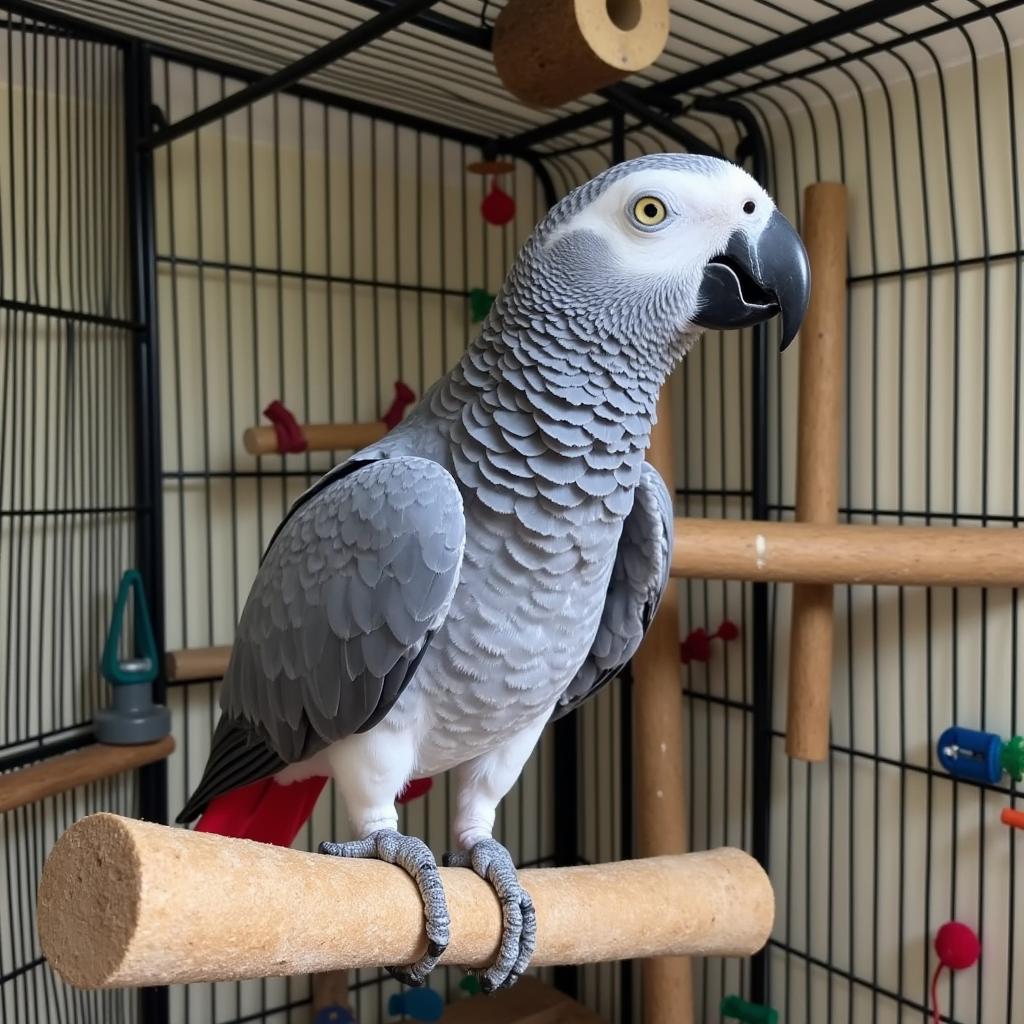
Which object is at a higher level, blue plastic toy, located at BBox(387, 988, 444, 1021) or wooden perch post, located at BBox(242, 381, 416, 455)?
wooden perch post, located at BBox(242, 381, 416, 455)

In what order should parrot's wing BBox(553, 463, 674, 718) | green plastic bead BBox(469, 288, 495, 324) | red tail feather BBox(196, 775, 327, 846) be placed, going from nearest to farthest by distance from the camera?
parrot's wing BBox(553, 463, 674, 718), red tail feather BBox(196, 775, 327, 846), green plastic bead BBox(469, 288, 495, 324)

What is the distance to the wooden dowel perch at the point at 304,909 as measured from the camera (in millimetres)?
505

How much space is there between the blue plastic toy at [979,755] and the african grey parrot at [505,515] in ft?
2.16

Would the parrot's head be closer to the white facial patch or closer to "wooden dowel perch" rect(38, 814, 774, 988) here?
the white facial patch

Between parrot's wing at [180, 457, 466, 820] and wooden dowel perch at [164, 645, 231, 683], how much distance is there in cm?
65

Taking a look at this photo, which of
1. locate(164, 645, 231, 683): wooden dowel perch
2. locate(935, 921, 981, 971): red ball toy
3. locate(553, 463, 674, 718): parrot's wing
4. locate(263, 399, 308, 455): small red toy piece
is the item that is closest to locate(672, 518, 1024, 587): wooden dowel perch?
locate(553, 463, 674, 718): parrot's wing

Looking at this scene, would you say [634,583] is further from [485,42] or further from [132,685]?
[132,685]

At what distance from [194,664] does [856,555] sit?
3.01ft

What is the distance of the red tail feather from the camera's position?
900 mm

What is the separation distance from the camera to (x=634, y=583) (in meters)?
0.82

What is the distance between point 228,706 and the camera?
2.74 ft

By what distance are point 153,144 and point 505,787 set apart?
97 centimetres

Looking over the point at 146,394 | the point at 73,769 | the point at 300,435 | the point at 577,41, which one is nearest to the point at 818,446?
the point at 577,41

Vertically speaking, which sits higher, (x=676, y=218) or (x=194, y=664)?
(x=676, y=218)
